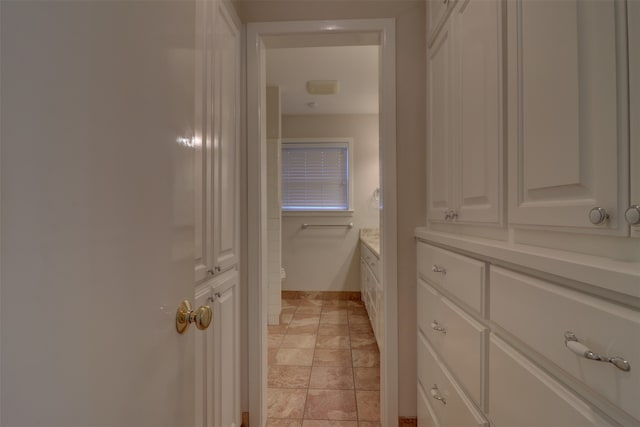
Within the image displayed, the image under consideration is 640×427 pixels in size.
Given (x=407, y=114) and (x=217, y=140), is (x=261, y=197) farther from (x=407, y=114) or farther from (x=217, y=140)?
(x=407, y=114)

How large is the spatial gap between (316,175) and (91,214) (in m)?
3.67

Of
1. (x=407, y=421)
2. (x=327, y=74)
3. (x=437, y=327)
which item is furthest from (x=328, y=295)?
(x=437, y=327)

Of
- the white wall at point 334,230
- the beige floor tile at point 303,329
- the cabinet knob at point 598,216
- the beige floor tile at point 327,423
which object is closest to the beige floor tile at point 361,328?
the beige floor tile at point 303,329

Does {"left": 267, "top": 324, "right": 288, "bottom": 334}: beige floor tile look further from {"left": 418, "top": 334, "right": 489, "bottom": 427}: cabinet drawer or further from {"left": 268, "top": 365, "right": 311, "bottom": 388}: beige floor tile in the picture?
{"left": 418, "top": 334, "right": 489, "bottom": 427}: cabinet drawer

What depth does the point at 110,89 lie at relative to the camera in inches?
17.6

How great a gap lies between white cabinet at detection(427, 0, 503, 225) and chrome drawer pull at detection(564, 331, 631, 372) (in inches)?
16.4

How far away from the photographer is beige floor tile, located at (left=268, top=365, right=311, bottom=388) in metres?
2.02

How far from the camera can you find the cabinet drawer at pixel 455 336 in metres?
0.85

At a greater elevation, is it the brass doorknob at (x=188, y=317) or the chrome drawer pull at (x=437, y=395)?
the brass doorknob at (x=188, y=317)

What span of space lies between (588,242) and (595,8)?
445 mm

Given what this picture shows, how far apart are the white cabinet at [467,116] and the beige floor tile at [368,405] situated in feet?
4.11

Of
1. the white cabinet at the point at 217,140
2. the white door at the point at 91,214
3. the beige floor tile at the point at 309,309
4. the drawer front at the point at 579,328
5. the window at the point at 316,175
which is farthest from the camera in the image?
the window at the point at 316,175

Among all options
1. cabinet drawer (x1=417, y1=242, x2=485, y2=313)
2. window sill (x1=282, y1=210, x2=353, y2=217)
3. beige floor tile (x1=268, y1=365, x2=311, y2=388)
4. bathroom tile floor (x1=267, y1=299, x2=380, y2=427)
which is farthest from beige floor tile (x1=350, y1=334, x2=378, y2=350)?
window sill (x1=282, y1=210, x2=353, y2=217)

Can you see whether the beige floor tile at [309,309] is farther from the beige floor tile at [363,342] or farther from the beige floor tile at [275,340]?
the beige floor tile at [363,342]
